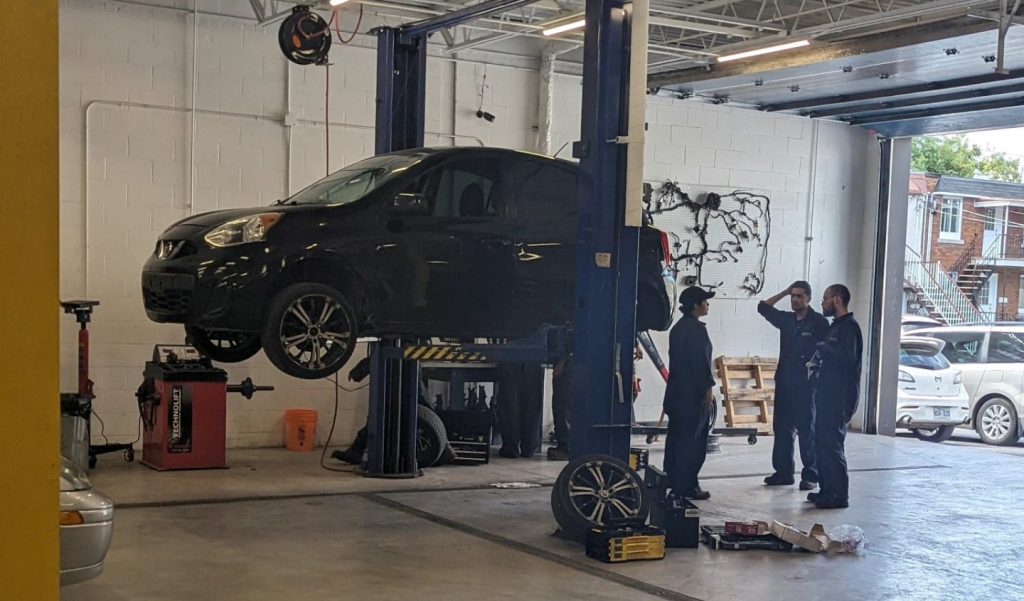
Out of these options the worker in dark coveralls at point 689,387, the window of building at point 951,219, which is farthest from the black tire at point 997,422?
the window of building at point 951,219

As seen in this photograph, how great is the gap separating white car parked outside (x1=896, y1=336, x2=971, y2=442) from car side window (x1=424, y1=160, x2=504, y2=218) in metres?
8.67

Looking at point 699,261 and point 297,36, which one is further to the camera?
point 699,261

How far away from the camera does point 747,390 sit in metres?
13.5

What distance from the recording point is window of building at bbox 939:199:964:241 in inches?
1058

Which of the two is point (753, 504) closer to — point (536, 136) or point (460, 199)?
point (460, 199)

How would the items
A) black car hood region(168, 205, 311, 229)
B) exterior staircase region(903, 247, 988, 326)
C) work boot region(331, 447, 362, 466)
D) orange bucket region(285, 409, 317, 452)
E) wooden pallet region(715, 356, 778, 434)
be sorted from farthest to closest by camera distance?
1. exterior staircase region(903, 247, 988, 326)
2. wooden pallet region(715, 356, 778, 434)
3. orange bucket region(285, 409, 317, 452)
4. work boot region(331, 447, 362, 466)
5. black car hood region(168, 205, 311, 229)

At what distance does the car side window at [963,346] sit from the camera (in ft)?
46.2

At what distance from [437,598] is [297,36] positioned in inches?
199

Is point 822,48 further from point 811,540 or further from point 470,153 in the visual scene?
point 811,540

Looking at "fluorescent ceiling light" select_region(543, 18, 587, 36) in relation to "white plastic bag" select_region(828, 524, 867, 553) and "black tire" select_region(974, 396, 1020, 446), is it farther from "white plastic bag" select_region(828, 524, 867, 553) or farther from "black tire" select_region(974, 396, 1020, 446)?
"black tire" select_region(974, 396, 1020, 446)

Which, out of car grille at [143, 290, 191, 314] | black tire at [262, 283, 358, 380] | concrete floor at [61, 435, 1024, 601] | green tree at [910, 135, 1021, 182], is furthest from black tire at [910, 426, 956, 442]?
green tree at [910, 135, 1021, 182]

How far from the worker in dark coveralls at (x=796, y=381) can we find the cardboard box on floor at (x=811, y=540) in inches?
95.6

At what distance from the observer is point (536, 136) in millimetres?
12258

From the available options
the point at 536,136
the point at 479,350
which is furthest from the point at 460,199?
the point at 536,136
